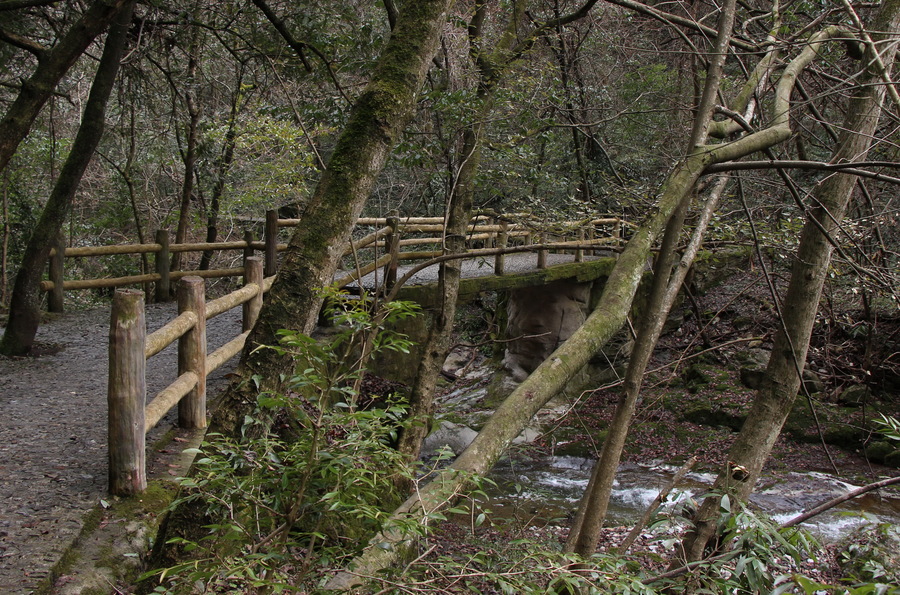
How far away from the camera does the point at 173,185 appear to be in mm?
15500

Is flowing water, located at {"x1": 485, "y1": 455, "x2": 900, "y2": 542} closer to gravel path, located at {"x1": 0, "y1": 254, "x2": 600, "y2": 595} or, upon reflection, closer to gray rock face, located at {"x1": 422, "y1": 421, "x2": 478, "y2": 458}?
gray rock face, located at {"x1": 422, "y1": 421, "x2": 478, "y2": 458}

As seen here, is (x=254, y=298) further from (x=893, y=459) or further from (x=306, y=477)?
(x=893, y=459)

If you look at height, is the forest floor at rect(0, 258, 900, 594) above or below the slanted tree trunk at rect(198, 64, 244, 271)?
below

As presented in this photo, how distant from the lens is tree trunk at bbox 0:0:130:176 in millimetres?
5023

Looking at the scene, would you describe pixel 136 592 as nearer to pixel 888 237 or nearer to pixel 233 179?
pixel 888 237

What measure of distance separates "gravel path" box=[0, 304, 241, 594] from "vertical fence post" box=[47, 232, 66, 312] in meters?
1.25

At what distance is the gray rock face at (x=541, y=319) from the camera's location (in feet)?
41.1

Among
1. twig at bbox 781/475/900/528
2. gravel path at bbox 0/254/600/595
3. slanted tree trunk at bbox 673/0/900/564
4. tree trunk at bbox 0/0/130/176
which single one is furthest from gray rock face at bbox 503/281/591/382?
twig at bbox 781/475/900/528

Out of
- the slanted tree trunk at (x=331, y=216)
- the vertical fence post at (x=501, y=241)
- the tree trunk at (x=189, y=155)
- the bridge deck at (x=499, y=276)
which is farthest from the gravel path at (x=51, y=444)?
the vertical fence post at (x=501, y=241)

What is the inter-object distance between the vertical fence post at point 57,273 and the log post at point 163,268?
1.30 m

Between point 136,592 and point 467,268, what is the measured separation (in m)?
9.42

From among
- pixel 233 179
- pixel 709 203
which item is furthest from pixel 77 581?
pixel 233 179

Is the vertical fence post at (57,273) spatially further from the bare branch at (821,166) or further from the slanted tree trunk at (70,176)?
the bare branch at (821,166)

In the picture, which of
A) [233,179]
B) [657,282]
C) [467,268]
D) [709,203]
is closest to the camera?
[657,282]
